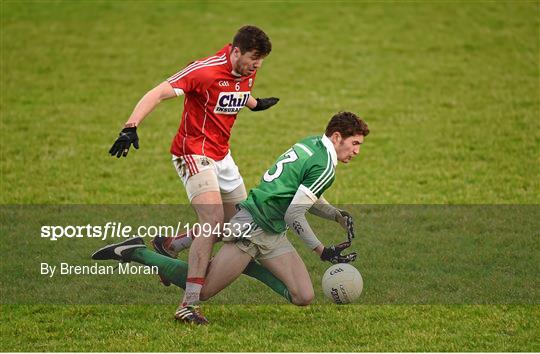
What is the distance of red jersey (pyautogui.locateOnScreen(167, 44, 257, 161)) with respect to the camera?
897cm

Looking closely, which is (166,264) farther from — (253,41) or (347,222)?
(253,41)

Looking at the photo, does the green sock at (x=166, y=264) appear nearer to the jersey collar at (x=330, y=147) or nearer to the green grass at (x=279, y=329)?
the green grass at (x=279, y=329)

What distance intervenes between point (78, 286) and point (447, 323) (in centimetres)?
375

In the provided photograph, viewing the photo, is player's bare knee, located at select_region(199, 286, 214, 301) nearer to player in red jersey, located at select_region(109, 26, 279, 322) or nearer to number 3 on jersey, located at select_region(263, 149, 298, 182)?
player in red jersey, located at select_region(109, 26, 279, 322)

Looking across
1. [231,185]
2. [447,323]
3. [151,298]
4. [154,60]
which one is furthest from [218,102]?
[154,60]

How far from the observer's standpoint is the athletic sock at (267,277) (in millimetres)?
8984

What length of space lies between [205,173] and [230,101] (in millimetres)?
725

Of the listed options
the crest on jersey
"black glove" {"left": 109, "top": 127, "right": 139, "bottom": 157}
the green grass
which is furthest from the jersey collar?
"black glove" {"left": 109, "top": 127, "right": 139, "bottom": 157}

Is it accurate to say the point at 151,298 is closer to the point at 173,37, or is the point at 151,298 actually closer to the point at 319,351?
the point at 319,351

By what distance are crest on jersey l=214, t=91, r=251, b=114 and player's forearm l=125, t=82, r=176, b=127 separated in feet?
1.85

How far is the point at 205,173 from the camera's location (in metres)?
9.02

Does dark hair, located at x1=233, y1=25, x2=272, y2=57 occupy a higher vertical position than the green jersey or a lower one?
higher

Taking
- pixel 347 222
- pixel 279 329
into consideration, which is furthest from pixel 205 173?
pixel 279 329

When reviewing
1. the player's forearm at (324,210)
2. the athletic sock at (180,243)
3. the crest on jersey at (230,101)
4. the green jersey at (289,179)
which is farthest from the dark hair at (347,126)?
the athletic sock at (180,243)
